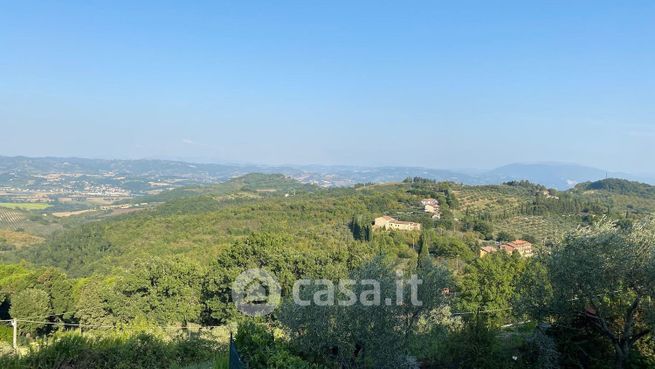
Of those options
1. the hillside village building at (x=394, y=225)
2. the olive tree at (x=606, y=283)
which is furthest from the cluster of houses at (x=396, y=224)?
the olive tree at (x=606, y=283)

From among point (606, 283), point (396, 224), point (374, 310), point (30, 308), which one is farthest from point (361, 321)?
point (396, 224)

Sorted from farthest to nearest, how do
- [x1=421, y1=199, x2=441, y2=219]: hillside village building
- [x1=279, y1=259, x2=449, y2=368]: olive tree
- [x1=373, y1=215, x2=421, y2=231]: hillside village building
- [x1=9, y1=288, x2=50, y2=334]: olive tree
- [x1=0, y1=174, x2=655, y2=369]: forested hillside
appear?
[x1=421, y1=199, x2=441, y2=219]: hillside village building → [x1=373, y1=215, x2=421, y2=231]: hillside village building → [x1=9, y1=288, x2=50, y2=334]: olive tree → [x1=0, y1=174, x2=655, y2=369]: forested hillside → [x1=279, y1=259, x2=449, y2=368]: olive tree

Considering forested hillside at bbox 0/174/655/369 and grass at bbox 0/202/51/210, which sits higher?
forested hillside at bbox 0/174/655/369

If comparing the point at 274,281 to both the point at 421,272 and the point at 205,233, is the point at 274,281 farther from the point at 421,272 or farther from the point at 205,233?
the point at 205,233

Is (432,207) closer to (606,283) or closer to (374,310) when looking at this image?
(606,283)

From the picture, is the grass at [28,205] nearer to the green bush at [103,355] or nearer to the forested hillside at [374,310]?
the forested hillside at [374,310]

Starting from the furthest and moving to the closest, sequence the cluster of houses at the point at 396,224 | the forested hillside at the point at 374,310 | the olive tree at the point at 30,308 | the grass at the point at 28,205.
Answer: the grass at the point at 28,205
the cluster of houses at the point at 396,224
the olive tree at the point at 30,308
the forested hillside at the point at 374,310

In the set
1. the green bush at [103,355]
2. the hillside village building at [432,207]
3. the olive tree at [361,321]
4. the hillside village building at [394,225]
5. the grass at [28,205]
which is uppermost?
the olive tree at [361,321]

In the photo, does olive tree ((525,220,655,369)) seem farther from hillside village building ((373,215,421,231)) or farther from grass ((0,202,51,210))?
grass ((0,202,51,210))

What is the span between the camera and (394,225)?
6419cm

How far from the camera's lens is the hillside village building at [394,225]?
6221cm

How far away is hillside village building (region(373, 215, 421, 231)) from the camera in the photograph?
62.2 m

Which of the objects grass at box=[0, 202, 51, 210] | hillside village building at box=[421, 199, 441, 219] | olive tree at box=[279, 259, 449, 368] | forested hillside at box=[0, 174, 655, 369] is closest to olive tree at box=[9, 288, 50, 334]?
forested hillside at box=[0, 174, 655, 369]

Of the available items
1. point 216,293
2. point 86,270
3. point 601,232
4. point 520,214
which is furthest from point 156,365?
point 520,214
